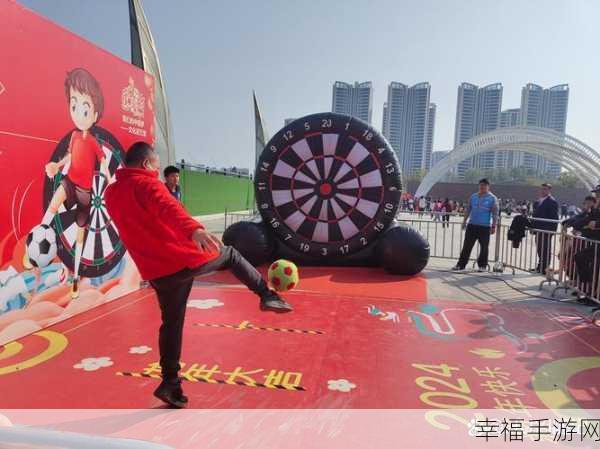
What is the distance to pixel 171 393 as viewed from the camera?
239cm

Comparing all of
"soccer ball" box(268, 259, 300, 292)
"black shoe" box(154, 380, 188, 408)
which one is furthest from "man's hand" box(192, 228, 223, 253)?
"soccer ball" box(268, 259, 300, 292)

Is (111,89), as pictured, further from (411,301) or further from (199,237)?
(411,301)

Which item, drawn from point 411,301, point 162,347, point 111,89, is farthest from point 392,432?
point 111,89

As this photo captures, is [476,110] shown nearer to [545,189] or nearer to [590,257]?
[545,189]

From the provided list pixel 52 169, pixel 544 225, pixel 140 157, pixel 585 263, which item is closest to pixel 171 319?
pixel 140 157

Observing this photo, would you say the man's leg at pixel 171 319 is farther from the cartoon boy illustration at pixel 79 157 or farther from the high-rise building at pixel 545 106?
the high-rise building at pixel 545 106

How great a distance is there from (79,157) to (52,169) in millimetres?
368

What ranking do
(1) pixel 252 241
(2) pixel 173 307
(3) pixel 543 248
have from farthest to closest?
(3) pixel 543 248 < (1) pixel 252 241 < (2) pixel 173 307

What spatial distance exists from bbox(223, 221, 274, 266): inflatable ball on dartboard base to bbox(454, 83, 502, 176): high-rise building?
84.3 metres

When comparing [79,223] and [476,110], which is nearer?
[79,223]

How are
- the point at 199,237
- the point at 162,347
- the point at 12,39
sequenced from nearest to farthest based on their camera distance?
1. the point at 199,237
2. the point at 162,347
3. the point at 12,39

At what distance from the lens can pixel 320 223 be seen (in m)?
6.38

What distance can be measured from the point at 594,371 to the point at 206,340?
115 inches

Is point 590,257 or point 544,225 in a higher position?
point 544,225
